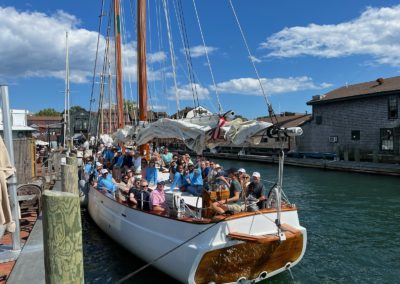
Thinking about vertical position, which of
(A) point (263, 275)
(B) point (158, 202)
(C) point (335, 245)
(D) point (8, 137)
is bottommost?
(C) point (335, 245)

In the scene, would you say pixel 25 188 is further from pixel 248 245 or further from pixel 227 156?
pixel 227 156

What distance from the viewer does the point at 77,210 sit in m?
4.14

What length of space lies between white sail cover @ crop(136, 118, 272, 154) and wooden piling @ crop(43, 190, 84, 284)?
15.5ft

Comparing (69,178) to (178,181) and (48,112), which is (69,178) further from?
(48,112)

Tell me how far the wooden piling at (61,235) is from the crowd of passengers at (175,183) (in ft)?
12.9

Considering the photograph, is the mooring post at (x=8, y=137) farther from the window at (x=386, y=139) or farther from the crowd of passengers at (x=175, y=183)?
the window at (x=386, y=139)

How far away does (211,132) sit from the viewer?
345 inches

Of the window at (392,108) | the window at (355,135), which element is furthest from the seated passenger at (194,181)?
the window at (355,135)

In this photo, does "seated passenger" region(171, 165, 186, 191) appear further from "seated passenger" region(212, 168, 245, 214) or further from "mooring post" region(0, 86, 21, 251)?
"mooring post" region(0, 86, 21, 251)

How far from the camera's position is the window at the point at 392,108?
32969 millimetres

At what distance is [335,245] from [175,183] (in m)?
5.31

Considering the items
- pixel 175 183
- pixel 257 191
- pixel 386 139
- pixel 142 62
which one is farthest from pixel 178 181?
pixel 386 139

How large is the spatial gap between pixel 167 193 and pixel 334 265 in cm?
480

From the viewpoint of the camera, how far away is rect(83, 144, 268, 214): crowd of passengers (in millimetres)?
8422
